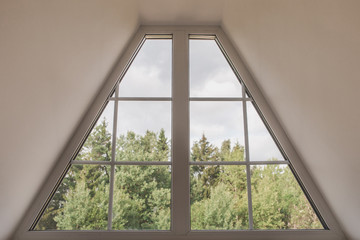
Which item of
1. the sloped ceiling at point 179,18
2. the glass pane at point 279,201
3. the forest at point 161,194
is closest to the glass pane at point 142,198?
the forest at point 161,194

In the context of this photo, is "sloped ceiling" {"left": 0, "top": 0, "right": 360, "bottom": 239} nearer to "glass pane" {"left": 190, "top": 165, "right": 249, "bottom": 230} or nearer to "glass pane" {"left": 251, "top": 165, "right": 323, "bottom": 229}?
"glass pane" {"left": 251, "top": 165, "right": 323, "bottom": 229}

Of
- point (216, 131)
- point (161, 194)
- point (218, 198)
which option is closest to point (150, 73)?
point (216, 131)

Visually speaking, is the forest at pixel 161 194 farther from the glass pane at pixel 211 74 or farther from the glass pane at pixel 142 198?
the glass pane at pixel 211 74

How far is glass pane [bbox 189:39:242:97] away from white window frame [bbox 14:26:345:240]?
73mm

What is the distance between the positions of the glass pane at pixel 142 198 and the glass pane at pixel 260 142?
711 millimetres

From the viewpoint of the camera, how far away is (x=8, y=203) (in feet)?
5.54

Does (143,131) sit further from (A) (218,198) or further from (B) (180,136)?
(A) (218,198)

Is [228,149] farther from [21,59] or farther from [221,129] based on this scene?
[21,59]

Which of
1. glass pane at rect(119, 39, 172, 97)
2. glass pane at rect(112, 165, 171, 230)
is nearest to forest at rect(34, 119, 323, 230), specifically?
glass pane at rect(112, 165, 171, 230)

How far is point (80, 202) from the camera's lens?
2070 mm

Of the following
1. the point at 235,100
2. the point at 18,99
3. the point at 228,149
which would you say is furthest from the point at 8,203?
the point at 235,100

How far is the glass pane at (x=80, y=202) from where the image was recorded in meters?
2.02

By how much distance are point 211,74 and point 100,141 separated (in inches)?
43.2

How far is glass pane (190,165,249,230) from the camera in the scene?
2047 mm
